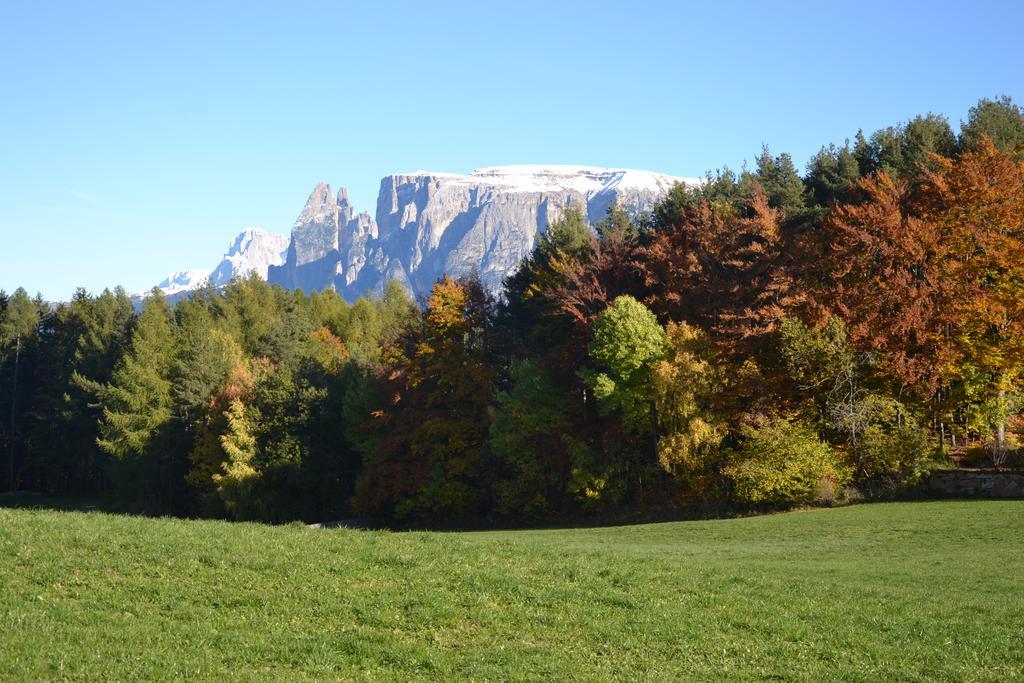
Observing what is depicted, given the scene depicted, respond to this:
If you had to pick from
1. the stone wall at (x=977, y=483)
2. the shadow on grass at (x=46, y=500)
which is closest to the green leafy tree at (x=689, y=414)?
the stone wall at (x=977, y=483)

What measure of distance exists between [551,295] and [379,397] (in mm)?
14987

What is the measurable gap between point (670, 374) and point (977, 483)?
14.1 m

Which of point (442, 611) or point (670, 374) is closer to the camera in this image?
point (442, 611)

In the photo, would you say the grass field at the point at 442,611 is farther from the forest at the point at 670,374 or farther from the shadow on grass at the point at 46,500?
the shadow on grass at the point at 46,500

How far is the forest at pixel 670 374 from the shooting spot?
40.0 metres

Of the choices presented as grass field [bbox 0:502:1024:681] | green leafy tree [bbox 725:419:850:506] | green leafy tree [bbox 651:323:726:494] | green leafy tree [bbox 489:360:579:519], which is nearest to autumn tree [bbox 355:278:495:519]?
green leafy tree [bbox 489:360:579:519]

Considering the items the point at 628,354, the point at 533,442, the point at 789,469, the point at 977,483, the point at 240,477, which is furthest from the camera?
the point at 240,477

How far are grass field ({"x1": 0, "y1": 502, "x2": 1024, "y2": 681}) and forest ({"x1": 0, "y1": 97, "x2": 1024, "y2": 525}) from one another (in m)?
19.9

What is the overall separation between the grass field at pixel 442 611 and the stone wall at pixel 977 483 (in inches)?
670

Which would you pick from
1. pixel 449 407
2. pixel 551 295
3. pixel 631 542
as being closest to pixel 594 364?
pixel 551 295

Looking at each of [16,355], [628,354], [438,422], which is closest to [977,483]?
[628,354]

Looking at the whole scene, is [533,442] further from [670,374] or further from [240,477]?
[240,477]

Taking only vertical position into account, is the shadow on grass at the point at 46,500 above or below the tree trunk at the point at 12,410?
below

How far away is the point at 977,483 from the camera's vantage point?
3716cm
